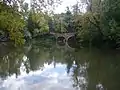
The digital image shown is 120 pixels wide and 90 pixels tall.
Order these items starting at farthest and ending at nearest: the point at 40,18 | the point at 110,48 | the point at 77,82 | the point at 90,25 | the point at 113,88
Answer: the point at 90,25
the point at 110,48
the point at 77,82
the point at 113,88
the point at 40,18

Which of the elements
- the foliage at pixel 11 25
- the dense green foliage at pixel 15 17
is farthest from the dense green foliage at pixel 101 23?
the foliage at pixel 11 25

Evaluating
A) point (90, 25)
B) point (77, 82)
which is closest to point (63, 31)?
point (90, 25)

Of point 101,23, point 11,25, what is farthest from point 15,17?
point 101,23

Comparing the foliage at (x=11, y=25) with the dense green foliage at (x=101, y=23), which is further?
the dense green foliage at (x=101, y=23)

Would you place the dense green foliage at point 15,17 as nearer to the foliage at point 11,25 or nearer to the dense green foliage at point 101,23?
the foliage at point 11,25

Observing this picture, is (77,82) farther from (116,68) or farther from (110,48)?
(110,48)

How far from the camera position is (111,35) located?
30.3 m

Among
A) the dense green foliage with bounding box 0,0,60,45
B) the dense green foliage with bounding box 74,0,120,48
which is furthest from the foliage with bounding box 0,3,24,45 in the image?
the dense green foliage with bounding box 74,0,120,48

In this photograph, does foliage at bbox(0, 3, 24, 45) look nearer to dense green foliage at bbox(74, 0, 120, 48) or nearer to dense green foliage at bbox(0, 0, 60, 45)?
dense green foliage at bbox(0, 0, 60, 45)

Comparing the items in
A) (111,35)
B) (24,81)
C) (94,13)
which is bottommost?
(24,81)

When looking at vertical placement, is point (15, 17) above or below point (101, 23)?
below

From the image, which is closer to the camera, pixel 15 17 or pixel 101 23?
pixel 15 17

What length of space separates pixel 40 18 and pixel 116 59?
67.5 ft

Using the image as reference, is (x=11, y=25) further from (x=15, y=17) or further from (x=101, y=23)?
(x=101, y=23)
